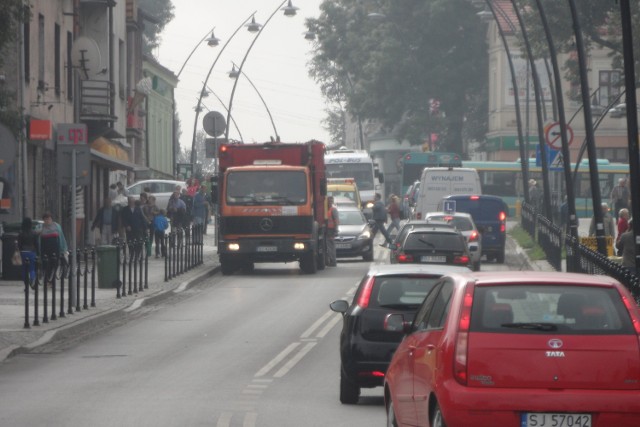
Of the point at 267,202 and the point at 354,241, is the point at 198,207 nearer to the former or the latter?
the point at 354,241

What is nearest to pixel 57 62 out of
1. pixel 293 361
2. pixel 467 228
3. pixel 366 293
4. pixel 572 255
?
pixel 467 228

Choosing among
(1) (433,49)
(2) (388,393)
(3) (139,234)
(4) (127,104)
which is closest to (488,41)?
(1) (433,49)

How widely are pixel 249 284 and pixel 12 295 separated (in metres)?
7.03

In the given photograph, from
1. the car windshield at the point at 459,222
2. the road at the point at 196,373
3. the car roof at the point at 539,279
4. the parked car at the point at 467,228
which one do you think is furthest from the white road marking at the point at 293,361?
the car windshield at the point at 459,222

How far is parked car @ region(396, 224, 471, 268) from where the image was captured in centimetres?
→ 2912

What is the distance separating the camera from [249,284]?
112 feet

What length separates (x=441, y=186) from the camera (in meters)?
49.2

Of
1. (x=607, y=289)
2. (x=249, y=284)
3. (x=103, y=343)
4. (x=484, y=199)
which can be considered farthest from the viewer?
(x=484, y=199)

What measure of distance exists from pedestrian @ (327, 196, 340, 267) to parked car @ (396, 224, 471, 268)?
30.8ft

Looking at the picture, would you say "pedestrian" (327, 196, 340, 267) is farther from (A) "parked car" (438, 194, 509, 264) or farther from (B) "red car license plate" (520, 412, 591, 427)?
(B) "red car license plate" (520, 412, 591, 427)

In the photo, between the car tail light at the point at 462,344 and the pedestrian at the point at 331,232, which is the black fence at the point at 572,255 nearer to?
the pedestrian at the point at 331,232

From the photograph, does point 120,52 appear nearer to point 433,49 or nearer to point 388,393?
point 433,49

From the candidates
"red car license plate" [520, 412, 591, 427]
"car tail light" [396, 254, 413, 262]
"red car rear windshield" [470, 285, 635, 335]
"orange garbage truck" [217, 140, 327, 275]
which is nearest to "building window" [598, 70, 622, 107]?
"orange garbage truck" [217, 140, 327, 275]

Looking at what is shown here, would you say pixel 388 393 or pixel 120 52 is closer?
pixel 388 393
